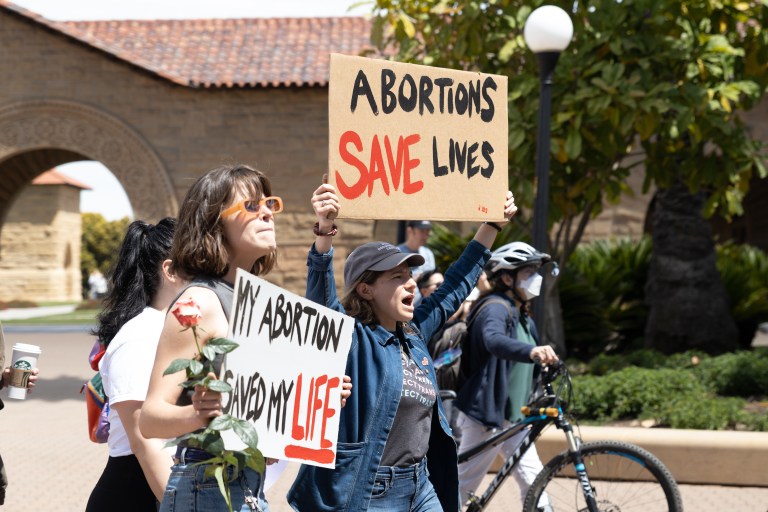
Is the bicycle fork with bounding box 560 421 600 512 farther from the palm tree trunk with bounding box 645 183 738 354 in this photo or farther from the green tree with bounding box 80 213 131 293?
the green tree with bounding box 80 213 131 293

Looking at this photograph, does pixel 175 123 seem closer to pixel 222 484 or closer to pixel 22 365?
pixel 22 365

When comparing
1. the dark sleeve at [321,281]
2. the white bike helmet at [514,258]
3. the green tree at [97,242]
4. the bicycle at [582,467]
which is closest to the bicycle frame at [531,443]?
the bicycle at [582,467]

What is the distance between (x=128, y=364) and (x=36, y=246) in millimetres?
48437

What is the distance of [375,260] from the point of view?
12.7 feet

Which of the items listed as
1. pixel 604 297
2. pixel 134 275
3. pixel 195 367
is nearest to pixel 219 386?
pixel 195 367

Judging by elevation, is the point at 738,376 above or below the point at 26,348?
below

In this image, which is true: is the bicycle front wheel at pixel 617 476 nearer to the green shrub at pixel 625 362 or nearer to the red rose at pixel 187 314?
the red rose at pixel 187 314

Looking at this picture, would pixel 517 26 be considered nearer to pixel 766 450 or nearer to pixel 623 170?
pixel 623 170

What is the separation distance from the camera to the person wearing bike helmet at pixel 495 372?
5.98 m

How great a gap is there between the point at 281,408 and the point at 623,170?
30.0 feet

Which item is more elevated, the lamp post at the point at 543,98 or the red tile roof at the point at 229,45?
the red tile roof at the point at 229,45

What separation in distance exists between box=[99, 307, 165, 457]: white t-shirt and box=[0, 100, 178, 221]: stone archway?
58.6ft

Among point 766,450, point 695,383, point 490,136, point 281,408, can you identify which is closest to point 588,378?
point 695,383

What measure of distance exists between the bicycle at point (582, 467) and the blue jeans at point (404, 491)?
1870mm
